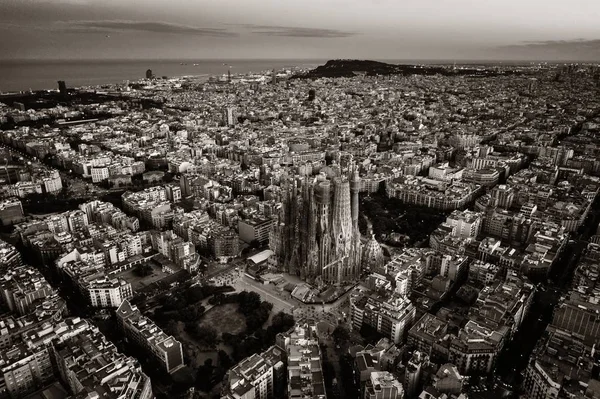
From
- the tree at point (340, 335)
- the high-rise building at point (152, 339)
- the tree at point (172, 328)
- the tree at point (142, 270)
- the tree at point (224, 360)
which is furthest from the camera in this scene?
the tree at point (142, 270)

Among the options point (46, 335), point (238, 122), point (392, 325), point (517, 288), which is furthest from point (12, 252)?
point (238, 122)

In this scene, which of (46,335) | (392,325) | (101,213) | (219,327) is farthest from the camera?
(101,213)

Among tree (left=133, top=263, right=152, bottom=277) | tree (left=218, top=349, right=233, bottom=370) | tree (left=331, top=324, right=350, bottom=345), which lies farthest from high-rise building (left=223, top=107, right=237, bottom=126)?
tree (left=218, top=349, right=233, bottom=370)

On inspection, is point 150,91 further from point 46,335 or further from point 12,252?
point 46,335

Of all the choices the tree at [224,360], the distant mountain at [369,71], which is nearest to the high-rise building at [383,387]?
the tree at [224,360]

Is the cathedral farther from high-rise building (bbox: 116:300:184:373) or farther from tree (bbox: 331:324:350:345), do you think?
high-rise building (bbox: 116:300:184:373)

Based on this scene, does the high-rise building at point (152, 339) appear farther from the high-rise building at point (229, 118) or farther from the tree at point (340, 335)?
the high-rise building at point (229, 118)

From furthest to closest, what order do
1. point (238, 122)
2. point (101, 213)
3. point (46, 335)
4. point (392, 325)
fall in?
1. point (238, 122)
2. point (101, 213)
3. point (392, 325)
4. point (46, 335)

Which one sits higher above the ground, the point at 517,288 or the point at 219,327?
the point at 517,288
